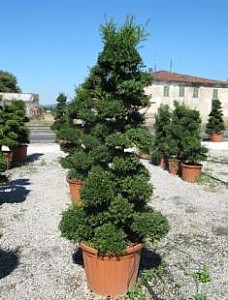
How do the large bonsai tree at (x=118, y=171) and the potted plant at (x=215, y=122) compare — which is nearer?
the large bonsai tree at (x=118, y=171)

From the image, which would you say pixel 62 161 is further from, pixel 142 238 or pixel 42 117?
pixel 42 117

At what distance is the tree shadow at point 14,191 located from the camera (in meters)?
9.49

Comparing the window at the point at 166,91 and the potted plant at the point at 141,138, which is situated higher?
the window at the point at 166,91

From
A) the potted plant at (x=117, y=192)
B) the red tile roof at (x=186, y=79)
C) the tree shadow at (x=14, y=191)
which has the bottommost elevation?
the tree shadow at (x=14, y=191)

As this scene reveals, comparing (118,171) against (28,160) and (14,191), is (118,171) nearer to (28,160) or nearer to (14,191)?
(14,191)

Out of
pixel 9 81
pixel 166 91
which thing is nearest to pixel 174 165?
pixel 166 91

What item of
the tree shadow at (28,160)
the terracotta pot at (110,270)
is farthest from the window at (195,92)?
the terracotta pot at (110,270)

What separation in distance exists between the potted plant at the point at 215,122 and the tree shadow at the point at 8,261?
64.1ft

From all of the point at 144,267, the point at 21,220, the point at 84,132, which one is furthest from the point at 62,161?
the point at 144,267

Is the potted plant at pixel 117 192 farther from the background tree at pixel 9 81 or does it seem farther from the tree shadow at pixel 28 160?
the background tree at pixel 9 81

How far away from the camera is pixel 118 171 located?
5.22m

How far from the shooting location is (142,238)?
17.1 ft

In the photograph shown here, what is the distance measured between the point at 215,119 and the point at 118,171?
20059mm

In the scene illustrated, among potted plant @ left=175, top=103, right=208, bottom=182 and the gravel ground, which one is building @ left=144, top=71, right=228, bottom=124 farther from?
the gravel ground
